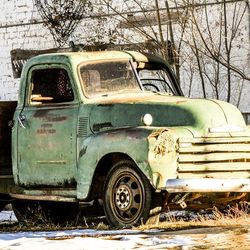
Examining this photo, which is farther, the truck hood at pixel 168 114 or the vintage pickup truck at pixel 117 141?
the truck hood at pixel 168 114

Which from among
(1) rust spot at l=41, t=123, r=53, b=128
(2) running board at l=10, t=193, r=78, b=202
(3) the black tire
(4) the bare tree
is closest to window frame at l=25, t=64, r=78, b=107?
(1) rust spot at l=41, t=123, r=53, b=128

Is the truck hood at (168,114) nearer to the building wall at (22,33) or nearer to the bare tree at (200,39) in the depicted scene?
the bare tree at (200,39)

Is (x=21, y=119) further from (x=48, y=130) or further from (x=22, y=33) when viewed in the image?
(x=22, y=33)

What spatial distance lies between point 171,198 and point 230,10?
384 inches

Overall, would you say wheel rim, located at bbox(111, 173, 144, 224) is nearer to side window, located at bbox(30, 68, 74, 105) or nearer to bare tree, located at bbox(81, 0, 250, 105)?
side window, located at bbox(30, 68, 74, 105)

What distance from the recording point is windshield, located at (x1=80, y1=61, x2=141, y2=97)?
10297 mm

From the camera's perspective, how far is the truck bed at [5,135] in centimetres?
1102

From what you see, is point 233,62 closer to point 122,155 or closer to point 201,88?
point 201,88

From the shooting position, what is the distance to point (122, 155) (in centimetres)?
938

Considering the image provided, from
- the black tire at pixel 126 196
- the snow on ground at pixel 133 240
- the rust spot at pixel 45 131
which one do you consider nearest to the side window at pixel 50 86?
the rust spot at pixel 45 131

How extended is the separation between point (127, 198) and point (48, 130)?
1.53 m

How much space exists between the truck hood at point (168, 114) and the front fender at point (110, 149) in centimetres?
27

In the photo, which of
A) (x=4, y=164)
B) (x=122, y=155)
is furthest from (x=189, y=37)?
(x=122, y=155)

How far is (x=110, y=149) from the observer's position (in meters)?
9.26
